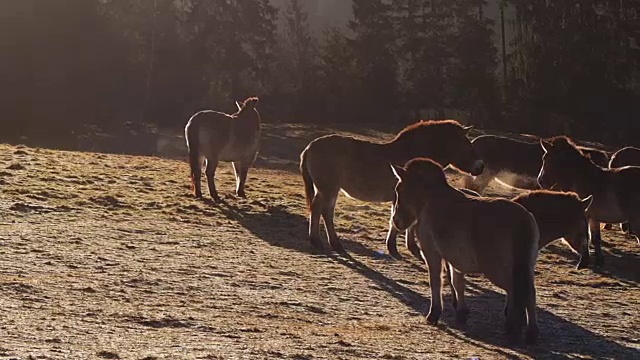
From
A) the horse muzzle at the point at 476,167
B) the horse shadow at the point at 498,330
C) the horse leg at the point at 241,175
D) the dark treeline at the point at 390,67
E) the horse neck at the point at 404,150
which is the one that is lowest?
the horse shadow at the point at 498,330

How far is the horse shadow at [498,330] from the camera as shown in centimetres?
791

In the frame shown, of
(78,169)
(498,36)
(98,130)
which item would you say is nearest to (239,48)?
(98,130)

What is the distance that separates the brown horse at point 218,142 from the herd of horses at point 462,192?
0.02 meters

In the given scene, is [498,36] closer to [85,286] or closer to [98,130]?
[98,130]

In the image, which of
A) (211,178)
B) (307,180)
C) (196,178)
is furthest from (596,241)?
(196,178)

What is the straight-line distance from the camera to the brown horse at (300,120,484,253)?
12570 millimetres

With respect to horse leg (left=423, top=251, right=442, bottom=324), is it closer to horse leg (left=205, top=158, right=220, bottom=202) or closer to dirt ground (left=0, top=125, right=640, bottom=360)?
dirt ground (left=0, top=125, right=640, bottom=360)

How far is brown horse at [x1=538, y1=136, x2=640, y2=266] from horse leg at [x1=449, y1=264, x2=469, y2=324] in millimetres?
4786

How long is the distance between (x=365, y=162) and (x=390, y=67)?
39.3 metres

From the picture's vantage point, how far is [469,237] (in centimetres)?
815

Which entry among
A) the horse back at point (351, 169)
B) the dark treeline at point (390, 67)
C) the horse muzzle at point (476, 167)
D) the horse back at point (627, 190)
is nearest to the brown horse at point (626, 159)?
the horse back at point (627, 190)

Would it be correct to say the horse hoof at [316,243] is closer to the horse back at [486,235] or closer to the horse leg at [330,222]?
the horse leg at [330,222]

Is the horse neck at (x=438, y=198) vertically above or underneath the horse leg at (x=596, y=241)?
above

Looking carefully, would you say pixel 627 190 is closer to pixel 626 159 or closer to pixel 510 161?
pixel 510 161
